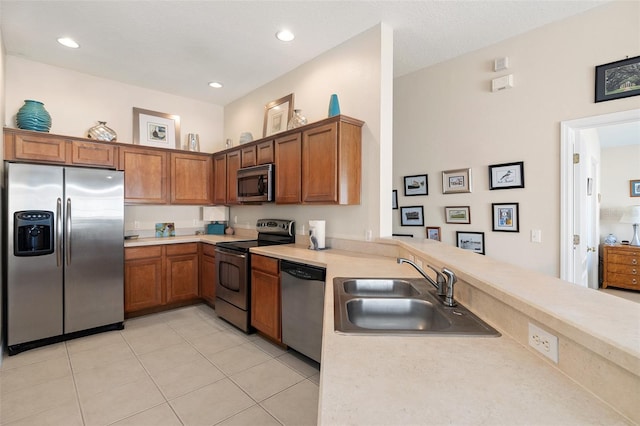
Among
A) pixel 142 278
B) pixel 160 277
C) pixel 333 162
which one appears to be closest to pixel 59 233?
pixel 142 278

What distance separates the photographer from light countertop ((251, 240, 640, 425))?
2.11 ft

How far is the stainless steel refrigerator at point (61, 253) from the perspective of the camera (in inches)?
109

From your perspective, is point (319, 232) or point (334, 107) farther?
point (319, 232)

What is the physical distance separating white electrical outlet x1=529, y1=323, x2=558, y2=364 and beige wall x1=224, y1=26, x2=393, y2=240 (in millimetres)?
1925

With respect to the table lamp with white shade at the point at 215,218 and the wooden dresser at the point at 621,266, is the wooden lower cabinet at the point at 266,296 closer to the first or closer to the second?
the table lamp with white shade at the point at 215,218

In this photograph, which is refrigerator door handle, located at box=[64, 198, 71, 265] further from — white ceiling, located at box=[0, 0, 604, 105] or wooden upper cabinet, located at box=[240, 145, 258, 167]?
wooden upper cabinet, located at box=[240, 145, 258, 167]

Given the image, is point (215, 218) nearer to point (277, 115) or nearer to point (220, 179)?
point (220, 179)

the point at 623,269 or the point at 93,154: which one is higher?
the point at 93,154

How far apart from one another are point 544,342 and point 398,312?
0.66 meters

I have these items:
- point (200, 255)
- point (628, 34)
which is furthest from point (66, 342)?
point (628, 34)

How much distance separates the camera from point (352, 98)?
300 cm

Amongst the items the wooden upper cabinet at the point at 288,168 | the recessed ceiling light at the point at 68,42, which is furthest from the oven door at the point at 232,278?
the recessed ceiling light at the point at 68,42

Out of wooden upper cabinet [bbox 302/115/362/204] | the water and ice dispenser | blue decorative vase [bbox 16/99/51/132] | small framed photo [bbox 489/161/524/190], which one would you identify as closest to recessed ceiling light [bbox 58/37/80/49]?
blue decorative vase [bbox 16/99/51/132]

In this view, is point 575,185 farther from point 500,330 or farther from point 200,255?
point 200,255
